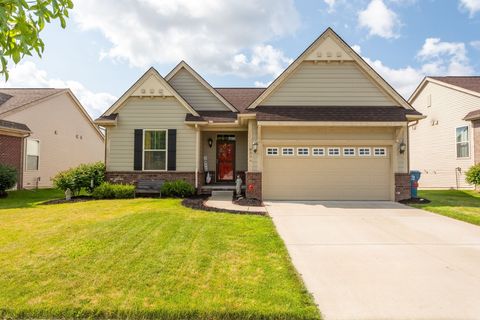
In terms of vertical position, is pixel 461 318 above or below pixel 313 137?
below

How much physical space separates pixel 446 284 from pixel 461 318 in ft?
3.01

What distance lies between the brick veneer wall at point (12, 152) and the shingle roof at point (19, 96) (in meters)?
1.49

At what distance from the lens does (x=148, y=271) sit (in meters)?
4.16

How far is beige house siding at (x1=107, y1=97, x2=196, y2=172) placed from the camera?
13055 mm

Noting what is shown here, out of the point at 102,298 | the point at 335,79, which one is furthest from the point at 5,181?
the point at 335,79

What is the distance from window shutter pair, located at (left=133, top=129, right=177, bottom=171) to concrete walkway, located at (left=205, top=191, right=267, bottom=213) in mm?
2346

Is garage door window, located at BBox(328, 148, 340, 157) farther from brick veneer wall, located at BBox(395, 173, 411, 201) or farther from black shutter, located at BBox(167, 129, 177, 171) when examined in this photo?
black shutter, located at BBox(167, 129, 177, 171)

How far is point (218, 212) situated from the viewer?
8844 millimetres

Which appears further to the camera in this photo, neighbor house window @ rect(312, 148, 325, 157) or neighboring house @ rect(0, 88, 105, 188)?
neighboring house @ rect(0, 88, 105, 188)

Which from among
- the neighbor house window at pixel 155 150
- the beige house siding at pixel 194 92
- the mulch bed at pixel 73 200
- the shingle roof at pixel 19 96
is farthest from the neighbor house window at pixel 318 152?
the shingle roof at pixel 19 96

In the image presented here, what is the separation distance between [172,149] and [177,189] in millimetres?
1962

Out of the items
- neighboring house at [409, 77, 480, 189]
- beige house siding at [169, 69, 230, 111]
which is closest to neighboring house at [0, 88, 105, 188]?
beige house siding at [169, 69, 230, 111]

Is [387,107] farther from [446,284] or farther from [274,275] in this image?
[274,275]

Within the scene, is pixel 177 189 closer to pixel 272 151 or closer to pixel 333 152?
pixel 272 151
